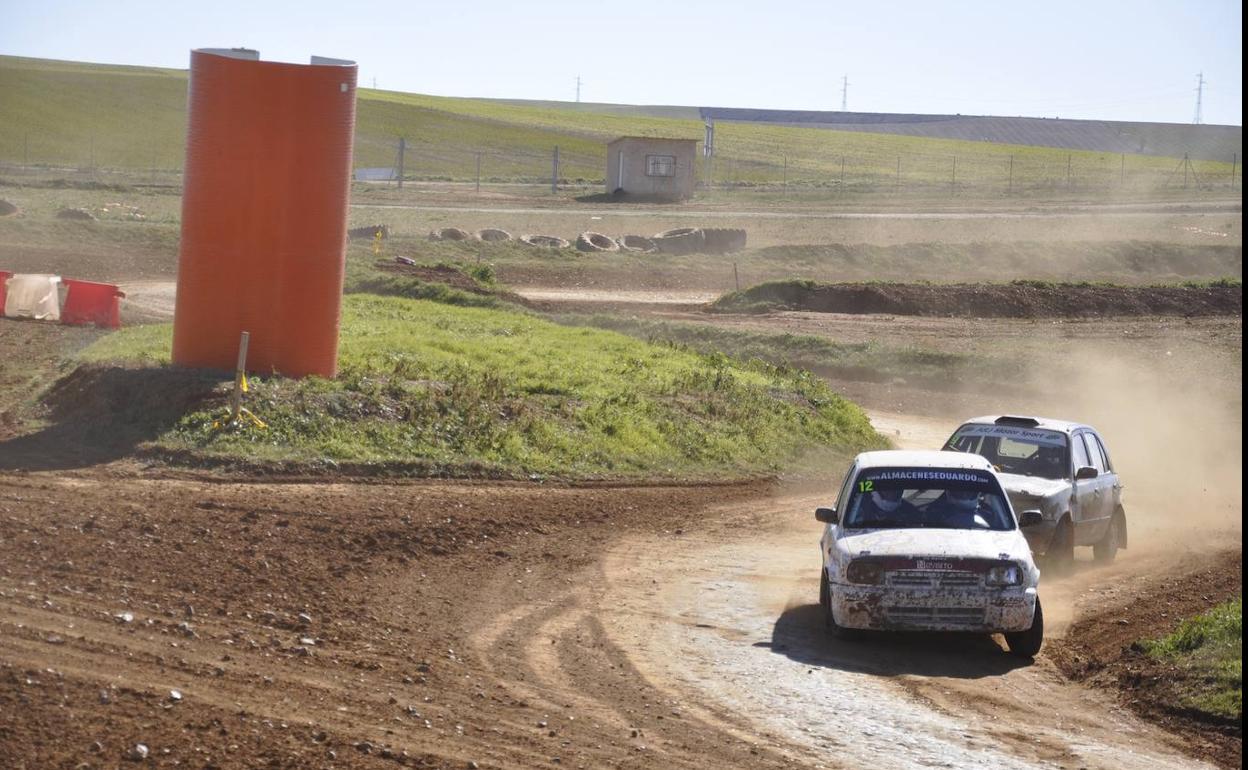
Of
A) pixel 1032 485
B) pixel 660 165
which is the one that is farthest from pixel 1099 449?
pixel 660 165

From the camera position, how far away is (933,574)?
11.3 m

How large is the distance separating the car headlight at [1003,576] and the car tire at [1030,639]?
260mm

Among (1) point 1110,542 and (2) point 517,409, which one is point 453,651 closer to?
(1) point 1110,542

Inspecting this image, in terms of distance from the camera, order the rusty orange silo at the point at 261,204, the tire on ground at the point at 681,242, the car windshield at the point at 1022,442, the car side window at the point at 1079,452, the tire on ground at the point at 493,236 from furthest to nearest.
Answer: the tire on ground at the point at 681,242, the tire on ground at the point at 493,236, the rusty orange silo at the point at 261,204, the car side window at the point at 1079,452, the car windshield at the point at 1022,442

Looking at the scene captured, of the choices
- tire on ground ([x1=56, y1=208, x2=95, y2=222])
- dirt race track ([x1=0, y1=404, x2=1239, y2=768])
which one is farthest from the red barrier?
tire on ground ([x1=56, y1=208, x2=95, y2=222])

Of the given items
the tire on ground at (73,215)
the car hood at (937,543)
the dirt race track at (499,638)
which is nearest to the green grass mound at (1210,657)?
the dirt race track at (499,638)

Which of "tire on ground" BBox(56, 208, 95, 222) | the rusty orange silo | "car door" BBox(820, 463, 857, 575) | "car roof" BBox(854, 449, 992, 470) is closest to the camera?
"car door" BBox(820, 463, 857, 575)

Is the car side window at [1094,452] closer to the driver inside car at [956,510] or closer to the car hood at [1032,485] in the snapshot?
the car hood at [1032,485]

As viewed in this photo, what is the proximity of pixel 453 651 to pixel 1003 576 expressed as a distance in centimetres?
435

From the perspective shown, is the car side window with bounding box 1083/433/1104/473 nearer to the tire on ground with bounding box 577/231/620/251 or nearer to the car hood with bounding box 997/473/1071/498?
the car hood with bounding box 997/473/1071/498

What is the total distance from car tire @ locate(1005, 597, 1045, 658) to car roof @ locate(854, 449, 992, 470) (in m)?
1.89

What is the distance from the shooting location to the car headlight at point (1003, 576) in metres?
11.2

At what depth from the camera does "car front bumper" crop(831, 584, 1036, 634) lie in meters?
11.2

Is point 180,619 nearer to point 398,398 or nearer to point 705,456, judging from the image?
point 398,398
